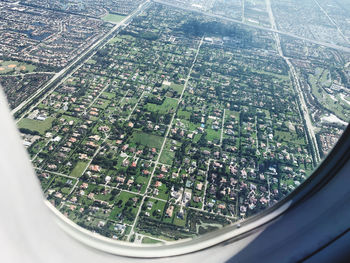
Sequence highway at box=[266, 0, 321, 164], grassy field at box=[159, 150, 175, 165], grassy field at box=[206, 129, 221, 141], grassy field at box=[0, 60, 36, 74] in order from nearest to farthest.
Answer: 1. grassy field at box=[159, 150, 175, 165]
2. grassy field at box=[206, 129, 221, 141]
3. highway at box=[266, 0, 321, 164]
4. grassy field at box=[0, 60, 36, 74]

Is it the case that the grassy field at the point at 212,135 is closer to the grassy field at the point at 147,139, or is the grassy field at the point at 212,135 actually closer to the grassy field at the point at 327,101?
the grassy field at the point at 147,139

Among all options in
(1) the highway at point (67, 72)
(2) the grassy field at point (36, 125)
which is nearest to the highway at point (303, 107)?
(2) the grassy field at point (36, 125)

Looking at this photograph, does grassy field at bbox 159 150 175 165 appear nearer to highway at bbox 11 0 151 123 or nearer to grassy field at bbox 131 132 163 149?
grassy field at bbox 131 132 163 149

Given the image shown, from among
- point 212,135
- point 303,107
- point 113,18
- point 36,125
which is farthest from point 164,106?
point 113,18

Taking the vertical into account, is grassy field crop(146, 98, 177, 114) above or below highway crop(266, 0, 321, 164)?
below

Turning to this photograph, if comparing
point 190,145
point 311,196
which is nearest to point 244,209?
point 190,145

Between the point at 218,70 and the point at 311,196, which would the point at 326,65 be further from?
the point at 311,196

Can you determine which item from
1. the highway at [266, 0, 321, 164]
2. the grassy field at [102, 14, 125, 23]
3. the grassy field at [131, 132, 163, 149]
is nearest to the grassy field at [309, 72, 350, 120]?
the highway at [266, 0, 321, 164]

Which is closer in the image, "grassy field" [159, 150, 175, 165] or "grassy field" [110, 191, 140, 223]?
"grassy field" [110, 191, 140, 223]
